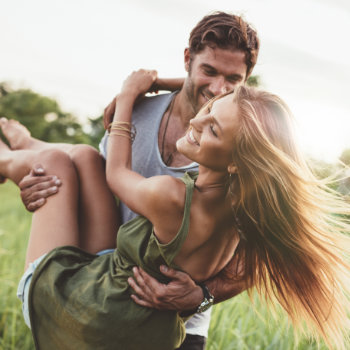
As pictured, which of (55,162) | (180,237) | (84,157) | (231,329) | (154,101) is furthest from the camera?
(231,329)

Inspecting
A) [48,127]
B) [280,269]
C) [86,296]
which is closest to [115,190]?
[86,296]

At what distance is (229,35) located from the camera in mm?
2559

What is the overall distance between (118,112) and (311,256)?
1.19 metres

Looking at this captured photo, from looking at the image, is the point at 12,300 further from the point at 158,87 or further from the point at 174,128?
the point at 158,87

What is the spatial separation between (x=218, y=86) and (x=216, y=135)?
0.90m

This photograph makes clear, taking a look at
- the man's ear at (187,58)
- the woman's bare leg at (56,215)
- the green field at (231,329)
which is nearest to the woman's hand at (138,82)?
the man's ear at (187,58)

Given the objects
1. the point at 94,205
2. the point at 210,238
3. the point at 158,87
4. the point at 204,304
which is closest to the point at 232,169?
the point at 210,238

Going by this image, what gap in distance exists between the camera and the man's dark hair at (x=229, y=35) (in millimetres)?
2568

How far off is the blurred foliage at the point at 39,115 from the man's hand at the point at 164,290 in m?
37.6

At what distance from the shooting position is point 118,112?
2.32 m

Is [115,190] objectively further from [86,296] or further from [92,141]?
[92,141]

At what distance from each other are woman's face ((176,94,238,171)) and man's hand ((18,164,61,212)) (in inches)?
32.0

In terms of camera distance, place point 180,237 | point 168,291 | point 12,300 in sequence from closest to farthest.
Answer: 1. point 180,237
2. point 168,291
3. point 12,300

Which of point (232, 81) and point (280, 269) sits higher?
point (232, 81)
